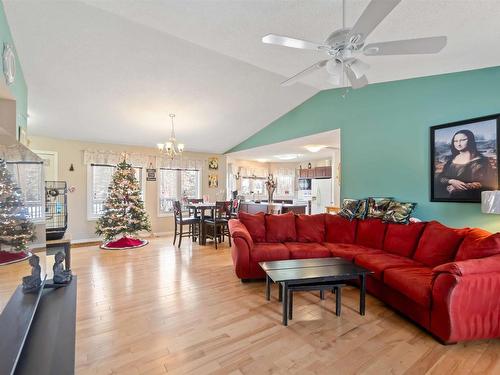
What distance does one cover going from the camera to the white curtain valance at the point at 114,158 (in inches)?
227

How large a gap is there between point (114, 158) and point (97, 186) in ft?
2.59

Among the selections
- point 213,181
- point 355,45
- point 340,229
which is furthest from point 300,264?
point 213,181

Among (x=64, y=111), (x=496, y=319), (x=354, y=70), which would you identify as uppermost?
(x=64, y=111)

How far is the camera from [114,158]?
20.0 ft

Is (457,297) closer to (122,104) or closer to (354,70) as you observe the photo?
(354,70)

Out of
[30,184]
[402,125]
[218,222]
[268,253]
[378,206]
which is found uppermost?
[402,125]

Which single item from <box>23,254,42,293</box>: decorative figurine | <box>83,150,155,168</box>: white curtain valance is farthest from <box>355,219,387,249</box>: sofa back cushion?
<box>83,150,155,168</box>: white curtain valance

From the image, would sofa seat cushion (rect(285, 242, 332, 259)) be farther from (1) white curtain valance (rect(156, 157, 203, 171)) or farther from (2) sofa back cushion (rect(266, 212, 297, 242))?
(1) white curtain valance (rect(156, 157, 203, 171))

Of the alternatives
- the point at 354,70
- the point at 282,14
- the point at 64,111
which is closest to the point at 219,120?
the point at 64,111

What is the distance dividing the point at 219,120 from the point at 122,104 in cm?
197

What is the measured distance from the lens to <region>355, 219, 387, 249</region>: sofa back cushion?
351 centimetres

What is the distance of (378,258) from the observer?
2.98 meters

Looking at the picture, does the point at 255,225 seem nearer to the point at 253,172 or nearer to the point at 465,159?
the point at 465,159

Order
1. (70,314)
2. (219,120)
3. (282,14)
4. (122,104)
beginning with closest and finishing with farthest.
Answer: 1. (70,314)
2. (282,14)
3. (122,104)
4. (219,120)
